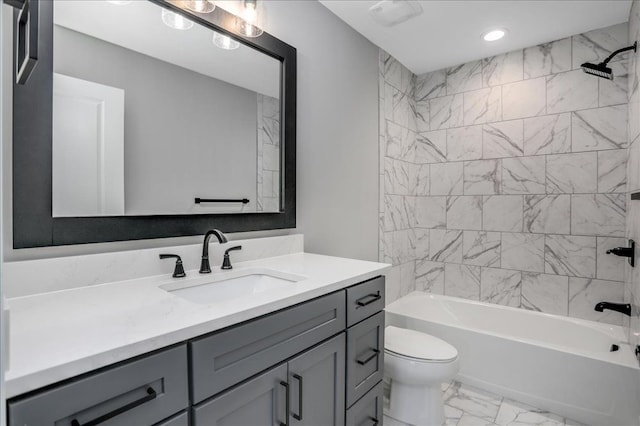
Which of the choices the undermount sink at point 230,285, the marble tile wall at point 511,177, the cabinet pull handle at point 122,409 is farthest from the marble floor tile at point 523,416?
the cabinet pull handle at point 122,409

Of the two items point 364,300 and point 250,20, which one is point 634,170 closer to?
point 364,300

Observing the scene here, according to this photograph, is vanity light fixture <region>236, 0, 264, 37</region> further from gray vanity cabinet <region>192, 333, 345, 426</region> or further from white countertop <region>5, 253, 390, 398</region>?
gray vanity cabinet <region>192, 333, 345, 426</region>

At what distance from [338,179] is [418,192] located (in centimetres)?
133

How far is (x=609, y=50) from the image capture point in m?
2.46

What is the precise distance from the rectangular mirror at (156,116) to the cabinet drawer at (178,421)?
29.6 inches

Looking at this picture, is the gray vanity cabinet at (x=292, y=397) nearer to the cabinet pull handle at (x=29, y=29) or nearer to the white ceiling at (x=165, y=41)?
the cabinet pull handle at (x=29, y=29)

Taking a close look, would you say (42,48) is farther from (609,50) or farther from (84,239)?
(609,50)

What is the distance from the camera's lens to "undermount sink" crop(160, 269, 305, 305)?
4.32ft

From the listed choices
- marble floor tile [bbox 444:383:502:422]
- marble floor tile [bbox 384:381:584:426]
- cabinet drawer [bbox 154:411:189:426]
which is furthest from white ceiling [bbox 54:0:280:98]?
marble floor tile [bbox 444:383:502:422]

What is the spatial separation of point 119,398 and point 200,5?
1.50 m

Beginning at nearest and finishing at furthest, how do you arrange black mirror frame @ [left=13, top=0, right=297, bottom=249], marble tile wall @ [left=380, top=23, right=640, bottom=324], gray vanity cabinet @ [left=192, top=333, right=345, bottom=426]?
1. gray vanity cabinet @ [left=192, top=333, right=345, bottom=426]
2. black mirror frame @ [left=13, top=0, right=297, bottom=249]
3. marble tile wall @ [left=380, top=23, right=640, bottom=324]

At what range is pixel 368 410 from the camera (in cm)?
157

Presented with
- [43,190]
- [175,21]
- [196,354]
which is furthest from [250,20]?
[196,354]

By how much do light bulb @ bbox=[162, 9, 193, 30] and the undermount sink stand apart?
1.05 meters
